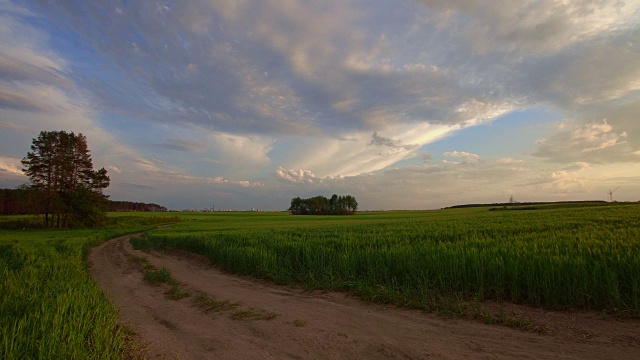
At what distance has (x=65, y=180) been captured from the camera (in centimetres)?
4997

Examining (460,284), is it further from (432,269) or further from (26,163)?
(26,163)

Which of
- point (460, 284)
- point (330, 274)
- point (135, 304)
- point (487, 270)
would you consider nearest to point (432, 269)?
point (460, 284)

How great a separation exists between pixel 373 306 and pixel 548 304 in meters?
3.22

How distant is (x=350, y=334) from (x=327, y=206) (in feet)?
415

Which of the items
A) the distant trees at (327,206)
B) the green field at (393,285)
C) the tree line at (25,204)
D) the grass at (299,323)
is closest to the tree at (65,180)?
the tree line at (25,204)

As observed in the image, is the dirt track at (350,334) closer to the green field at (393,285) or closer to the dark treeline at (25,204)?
the green field at (393,285)

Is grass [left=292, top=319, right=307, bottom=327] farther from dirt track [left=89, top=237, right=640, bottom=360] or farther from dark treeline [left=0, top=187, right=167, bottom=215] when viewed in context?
dark treeline [left=0, top=187, right=167, bottom=215]

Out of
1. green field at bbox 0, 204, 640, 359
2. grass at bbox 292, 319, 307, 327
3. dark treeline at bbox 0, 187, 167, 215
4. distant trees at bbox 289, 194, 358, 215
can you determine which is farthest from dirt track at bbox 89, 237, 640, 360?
distant trees at bbox 289, 194, 358, 215

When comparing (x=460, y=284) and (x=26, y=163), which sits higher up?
(x=26, y=163)

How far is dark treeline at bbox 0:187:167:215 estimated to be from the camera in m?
45.8

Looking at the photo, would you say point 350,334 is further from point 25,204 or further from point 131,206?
point 131,206

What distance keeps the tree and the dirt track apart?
181 ft

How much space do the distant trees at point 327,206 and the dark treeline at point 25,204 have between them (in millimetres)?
71580

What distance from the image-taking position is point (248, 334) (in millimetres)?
4996
